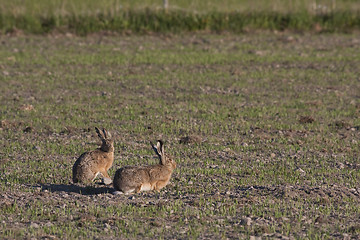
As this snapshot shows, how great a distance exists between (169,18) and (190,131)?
15.1 m

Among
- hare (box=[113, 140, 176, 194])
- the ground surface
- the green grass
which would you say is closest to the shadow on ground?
the ground surface

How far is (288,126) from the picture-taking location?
1436 centimetres

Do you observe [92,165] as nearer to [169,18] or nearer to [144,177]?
[144,177]

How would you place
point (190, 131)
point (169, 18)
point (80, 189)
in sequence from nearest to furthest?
point (80, 189), point (190, 131), point (169, 18)

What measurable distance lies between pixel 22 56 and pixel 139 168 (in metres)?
15.0

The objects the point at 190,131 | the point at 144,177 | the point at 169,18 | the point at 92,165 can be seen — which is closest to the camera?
the point at 144,177

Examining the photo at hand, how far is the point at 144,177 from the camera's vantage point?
9.23 m

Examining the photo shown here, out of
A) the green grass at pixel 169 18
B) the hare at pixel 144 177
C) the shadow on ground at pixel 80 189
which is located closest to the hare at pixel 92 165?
the shadow on ground at pixel 80 189

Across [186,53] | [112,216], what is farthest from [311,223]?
[186,53]

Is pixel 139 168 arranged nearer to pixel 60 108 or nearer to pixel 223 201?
pixel 223 201

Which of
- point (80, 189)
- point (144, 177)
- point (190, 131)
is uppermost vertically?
point (144, 177)

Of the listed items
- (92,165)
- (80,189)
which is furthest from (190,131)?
(80,189)

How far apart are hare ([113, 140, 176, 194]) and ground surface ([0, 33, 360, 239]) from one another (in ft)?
0.54

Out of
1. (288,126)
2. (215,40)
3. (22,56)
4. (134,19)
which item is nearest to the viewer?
(288,126)
